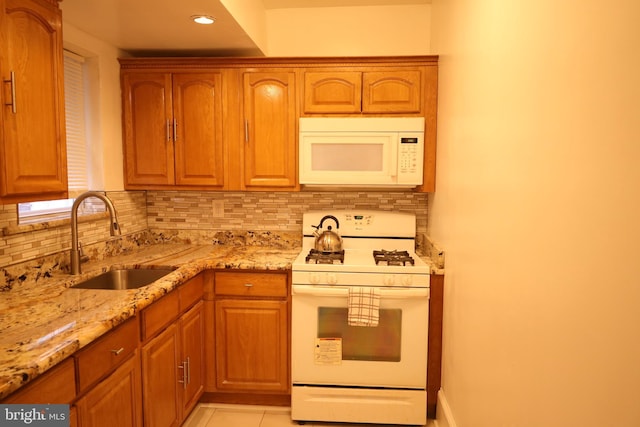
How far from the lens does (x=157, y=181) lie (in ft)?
8.65

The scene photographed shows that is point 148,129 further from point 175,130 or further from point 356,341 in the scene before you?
point 356,341

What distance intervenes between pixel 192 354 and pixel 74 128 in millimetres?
1509

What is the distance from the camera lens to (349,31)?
2783 mm

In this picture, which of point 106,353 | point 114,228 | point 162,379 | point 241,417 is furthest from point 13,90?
point 241,417

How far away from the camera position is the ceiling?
1910 millimetres

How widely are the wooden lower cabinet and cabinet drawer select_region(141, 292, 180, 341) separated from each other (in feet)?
0.14

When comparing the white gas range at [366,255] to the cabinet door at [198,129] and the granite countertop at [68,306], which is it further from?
the cabinet door at [198,129]

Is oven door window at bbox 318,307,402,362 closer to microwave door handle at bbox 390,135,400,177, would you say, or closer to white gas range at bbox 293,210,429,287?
white gas range at bbox 293,210,429,287

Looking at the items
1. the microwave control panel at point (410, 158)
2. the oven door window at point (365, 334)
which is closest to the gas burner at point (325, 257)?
the oven door window at point (365, 334)

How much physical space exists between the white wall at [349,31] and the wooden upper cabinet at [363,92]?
376 millimetres

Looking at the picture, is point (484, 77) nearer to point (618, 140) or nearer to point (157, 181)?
point (618, 140)

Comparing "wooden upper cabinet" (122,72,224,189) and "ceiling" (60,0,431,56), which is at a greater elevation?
"ceiling" (60,0,431,56)

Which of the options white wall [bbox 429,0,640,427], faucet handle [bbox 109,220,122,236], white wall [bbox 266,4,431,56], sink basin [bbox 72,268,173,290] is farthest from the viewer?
white wall [bbox 266,4,431,56]

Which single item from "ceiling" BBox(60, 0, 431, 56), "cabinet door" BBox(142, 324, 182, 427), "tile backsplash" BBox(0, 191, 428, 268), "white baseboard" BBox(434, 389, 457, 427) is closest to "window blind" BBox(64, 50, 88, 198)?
"ceiling" BBox(60, 0, 431, 56)
